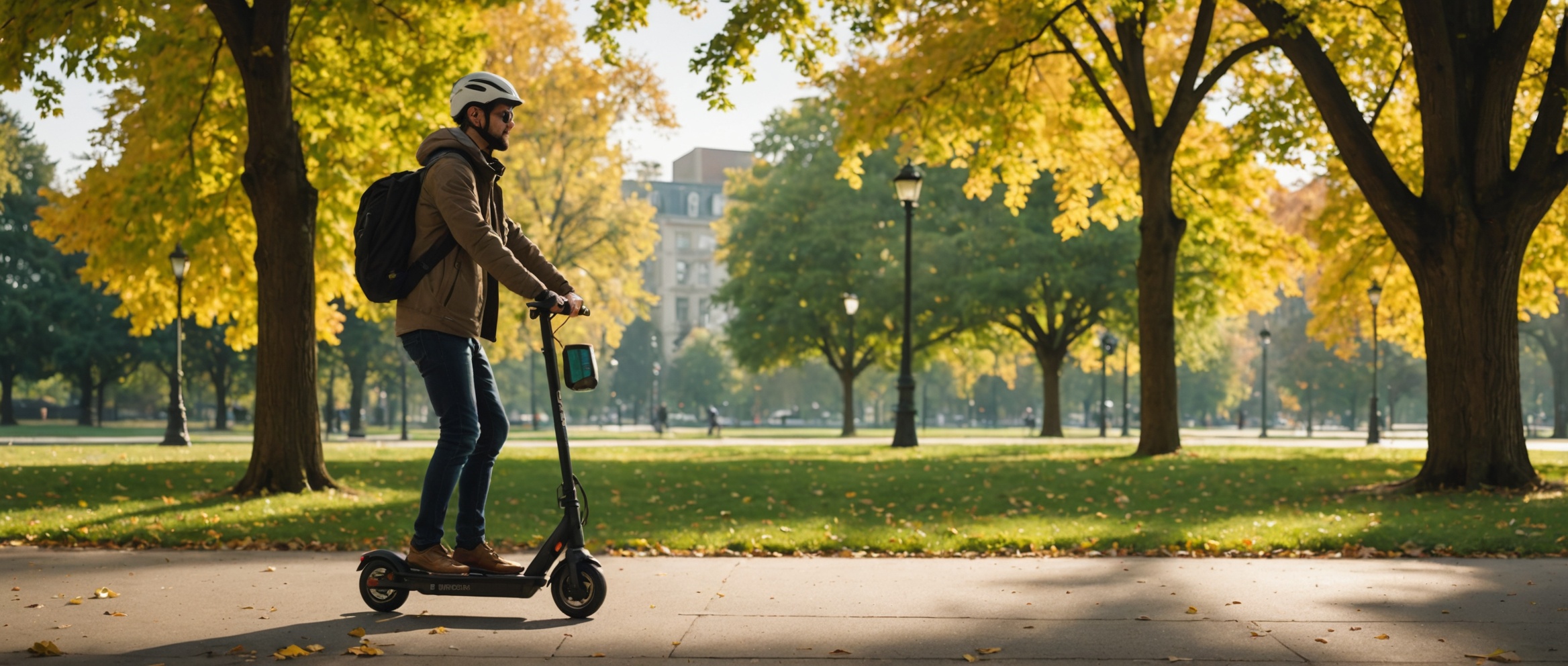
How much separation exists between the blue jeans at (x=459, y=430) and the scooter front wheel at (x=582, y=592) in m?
0.39

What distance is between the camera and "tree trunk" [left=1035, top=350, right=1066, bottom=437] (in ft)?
114

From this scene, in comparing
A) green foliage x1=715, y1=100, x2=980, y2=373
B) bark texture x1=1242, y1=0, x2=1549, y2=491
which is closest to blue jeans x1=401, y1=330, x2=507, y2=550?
bark texture x1=1242, y1=0, x2=1549, y2=491

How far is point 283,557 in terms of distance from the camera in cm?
773

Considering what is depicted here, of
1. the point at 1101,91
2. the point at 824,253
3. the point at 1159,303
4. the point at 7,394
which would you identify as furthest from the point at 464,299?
the point at 7,394

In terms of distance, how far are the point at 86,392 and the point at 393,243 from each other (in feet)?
165

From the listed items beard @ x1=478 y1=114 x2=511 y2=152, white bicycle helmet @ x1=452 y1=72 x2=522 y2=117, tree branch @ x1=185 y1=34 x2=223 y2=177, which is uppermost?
tree branch @ x1=185 y1=34 x2=223 y2=177

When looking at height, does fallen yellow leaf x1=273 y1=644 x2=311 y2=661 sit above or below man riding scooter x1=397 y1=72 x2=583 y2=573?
below

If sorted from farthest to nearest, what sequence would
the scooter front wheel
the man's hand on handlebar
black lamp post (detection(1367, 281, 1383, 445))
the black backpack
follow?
black lamp post (detection(1367, 281, 1383, 445)) < the scooter front wheel < the black backpack < the man's hand on handlebar

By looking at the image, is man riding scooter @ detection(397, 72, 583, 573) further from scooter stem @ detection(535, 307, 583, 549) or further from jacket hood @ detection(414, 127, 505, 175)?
scooter stem @ detection(535, 307, 583, 549)

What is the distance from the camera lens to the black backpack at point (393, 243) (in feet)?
16.8

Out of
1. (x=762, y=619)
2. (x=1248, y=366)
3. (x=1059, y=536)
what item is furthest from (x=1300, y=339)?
(x=762, y=619)

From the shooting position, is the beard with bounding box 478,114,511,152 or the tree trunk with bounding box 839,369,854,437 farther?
the tree trunk with bounding box 839,369,854,437

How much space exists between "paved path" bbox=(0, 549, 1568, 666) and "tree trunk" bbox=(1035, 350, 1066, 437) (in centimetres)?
2731

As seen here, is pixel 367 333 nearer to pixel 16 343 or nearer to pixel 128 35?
pixel 16 343
